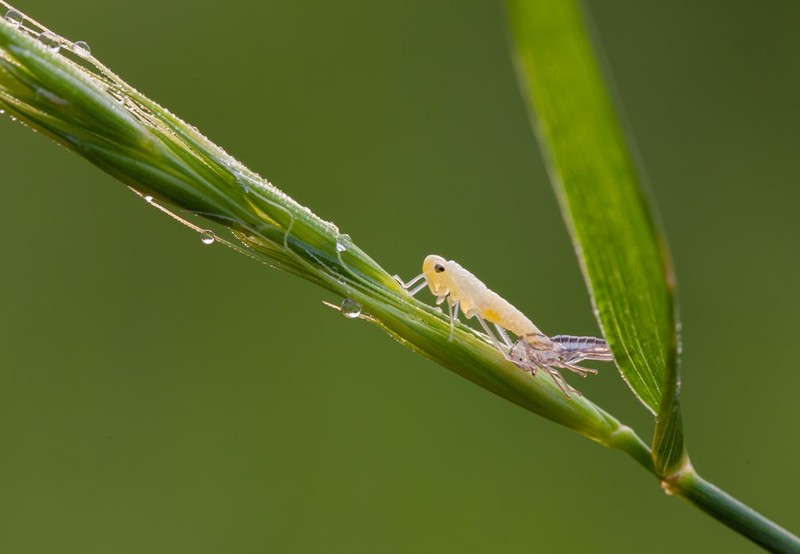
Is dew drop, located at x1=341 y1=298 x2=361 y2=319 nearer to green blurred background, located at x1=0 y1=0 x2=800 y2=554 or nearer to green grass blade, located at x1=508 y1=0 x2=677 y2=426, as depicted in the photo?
green grass blade, located at x1=508 y1=0 x2=677 y2=426

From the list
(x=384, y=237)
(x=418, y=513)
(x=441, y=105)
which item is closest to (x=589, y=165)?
(x=418, y=513)

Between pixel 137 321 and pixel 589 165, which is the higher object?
pixel 137 321

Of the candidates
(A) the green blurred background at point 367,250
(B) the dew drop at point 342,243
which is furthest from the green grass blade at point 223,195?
(A) the green blurred background at point 367,250

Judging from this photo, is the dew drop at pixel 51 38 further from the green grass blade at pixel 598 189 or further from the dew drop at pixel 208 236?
the green grass blade at pixel 598 189

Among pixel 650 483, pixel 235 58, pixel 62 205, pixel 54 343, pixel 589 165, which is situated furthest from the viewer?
pixel 235 58

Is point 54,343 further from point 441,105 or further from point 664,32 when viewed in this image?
point 664,32

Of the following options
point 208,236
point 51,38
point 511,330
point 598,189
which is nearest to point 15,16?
point 51,38
